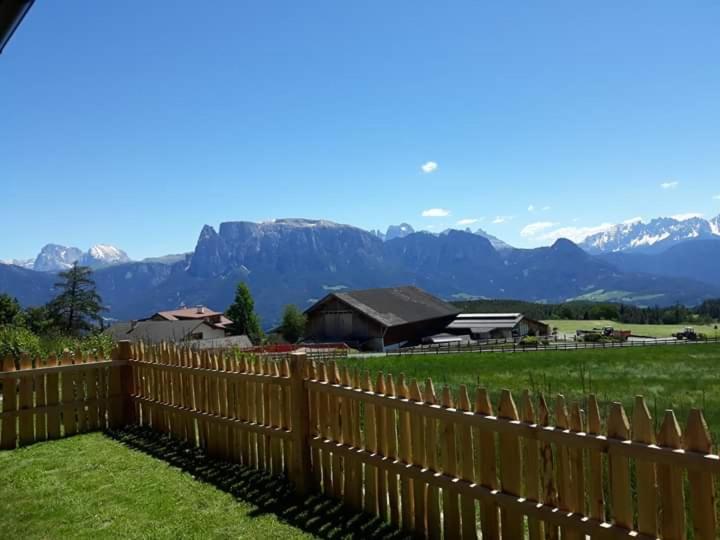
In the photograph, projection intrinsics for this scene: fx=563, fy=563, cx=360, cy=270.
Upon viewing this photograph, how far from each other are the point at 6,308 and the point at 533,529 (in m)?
65.5

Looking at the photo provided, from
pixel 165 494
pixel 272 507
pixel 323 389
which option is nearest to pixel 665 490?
pixel 323 389

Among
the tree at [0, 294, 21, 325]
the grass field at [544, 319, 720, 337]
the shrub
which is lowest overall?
the grass field at [544, 319, 720, 337]

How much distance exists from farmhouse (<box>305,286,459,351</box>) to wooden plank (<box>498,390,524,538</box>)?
56314mm

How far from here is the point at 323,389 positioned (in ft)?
20.4

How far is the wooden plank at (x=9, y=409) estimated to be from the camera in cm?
906

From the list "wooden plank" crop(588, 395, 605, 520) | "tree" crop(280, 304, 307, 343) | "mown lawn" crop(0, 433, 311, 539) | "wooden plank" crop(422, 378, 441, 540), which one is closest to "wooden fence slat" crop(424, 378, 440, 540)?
"wooden plank" crop(422, 378, 441, 540)

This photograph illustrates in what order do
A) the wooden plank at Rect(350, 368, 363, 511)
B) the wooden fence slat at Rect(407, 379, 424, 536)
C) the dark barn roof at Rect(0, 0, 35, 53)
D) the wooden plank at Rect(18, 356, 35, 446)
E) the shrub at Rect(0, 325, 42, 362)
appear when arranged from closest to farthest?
the dark barn roof at Rect(0, 0, 35, 53), the wooden fence slat at Rect(407, 379, 424, 536), the wooden plank at Rect(350, 368, 363, 511), the wooden plank at Rect(18, 356, 35, 446), the shrub at Rect(0, 325, 42, 362)

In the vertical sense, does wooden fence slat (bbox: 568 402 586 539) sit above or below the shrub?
below

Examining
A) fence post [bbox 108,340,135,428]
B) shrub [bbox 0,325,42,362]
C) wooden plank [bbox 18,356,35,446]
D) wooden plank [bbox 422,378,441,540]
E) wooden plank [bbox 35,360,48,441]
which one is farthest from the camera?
shrub [bbox 0,325,42,362]

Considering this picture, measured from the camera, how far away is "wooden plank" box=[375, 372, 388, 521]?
18.3 ft

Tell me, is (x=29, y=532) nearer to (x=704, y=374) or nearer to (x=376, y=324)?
(x=704, y=374)

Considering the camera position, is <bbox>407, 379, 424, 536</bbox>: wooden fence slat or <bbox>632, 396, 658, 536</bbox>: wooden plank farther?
<bbox>407, 379, 424, 536</bbox>: wooden fence slat

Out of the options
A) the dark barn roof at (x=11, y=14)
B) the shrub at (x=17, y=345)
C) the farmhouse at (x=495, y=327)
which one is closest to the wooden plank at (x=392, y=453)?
the dark barn roof at (x=11, y=14)

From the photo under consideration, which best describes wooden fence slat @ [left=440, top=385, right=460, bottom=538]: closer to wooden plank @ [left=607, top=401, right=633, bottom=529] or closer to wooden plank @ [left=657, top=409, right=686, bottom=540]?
wooden plank @ [left=607, top=401, right=633, bottom=529]
